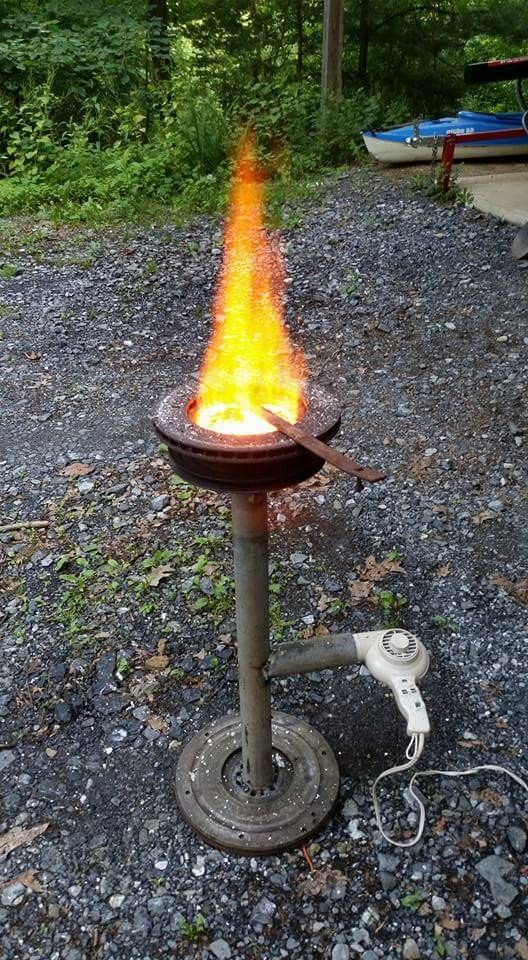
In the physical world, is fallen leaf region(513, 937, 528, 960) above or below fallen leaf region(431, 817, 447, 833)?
below

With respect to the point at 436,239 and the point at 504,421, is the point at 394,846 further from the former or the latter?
the point at 436,239

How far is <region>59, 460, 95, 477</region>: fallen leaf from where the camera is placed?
395 centimetres

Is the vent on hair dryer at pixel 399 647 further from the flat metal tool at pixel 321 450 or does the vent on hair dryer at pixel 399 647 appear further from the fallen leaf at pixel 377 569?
the fallen leaf at pixel 377 569

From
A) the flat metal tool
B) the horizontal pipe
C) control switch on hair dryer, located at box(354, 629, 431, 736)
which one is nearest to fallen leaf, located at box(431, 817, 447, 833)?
control switch on hair dryer, located at box(354, 629, 431, 736)

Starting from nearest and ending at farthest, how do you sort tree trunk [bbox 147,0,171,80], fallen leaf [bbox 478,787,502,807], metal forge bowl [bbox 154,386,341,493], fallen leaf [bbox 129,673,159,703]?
metal forge bowl [bbox 154,386,341,493], fallen leaf [bbox 478,787,502,807], fallen leaf [bbox 129,673,159,703], tree trunk [bbox 147,0,171,80]

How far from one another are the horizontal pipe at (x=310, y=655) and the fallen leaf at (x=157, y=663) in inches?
34.8

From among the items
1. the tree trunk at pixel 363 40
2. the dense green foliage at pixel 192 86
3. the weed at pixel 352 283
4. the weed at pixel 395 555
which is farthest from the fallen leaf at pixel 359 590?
the tree trunk at pixel 363 40

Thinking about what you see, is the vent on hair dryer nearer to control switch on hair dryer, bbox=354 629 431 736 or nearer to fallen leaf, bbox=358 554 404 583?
control switch on hair dryer, bbox=354 629 431 736

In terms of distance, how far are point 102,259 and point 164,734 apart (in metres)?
5.09

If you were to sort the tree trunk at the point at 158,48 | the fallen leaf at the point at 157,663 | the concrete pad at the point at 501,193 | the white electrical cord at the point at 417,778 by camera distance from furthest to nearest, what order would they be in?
the tree trunk at the point at 158,48, the concrete pad at the point at 501,193, the fallen leaf at the point at 157,663, the white electrical cord at the point at 417,778

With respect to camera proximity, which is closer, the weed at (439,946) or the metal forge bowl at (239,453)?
the metal forge bowl at (239,453)

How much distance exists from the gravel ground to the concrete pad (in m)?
0.91

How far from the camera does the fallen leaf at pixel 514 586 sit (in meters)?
3.01

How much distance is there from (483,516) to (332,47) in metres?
7.74
